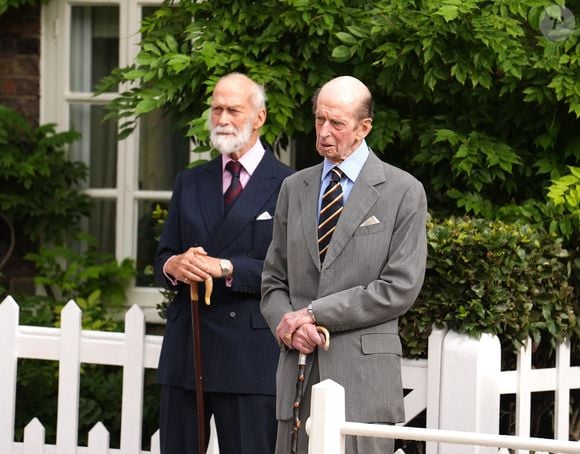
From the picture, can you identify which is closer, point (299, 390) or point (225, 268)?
point (299, 390)

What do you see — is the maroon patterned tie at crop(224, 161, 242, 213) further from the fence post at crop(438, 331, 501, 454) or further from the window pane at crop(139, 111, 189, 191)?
the window pane at crop(139, 111, 189, 191)

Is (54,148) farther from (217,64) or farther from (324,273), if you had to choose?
(324,273)

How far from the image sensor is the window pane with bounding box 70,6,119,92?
8.09 m

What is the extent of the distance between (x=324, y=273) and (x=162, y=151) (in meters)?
3.86

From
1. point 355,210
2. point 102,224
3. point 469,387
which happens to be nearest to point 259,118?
point 355,210

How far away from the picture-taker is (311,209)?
4395 mm

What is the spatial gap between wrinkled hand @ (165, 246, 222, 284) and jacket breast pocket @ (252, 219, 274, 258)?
0.57 feet

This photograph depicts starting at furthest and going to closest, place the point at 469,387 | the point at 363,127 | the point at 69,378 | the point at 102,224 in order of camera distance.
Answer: the point at 102,224 < the point at 69,378 < the point at 469,387 < the point at 363,127

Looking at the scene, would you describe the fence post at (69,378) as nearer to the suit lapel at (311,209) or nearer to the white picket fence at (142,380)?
the white picket fence at (142,380)

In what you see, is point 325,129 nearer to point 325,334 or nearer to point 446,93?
point 325,334

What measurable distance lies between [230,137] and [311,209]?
64 cm

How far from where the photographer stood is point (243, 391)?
4879 millimetres

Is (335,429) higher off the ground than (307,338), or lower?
lower

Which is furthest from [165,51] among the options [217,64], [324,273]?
[324,273]
